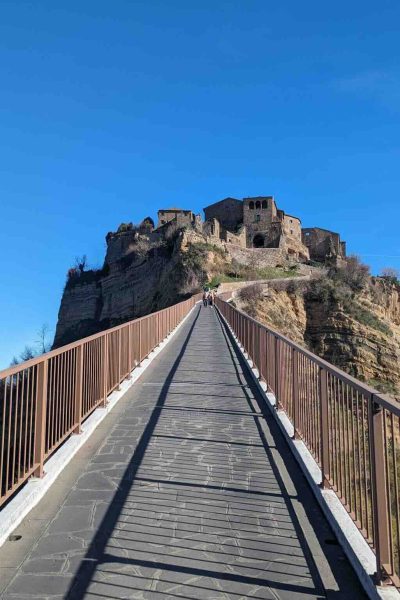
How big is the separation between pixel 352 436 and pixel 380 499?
2.52 feet

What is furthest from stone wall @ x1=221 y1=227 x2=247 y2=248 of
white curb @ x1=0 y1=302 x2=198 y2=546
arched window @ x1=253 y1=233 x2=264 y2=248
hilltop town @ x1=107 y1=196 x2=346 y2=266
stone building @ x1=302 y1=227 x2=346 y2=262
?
white curb @ x1=0 y1=302 x2=198 y2=546

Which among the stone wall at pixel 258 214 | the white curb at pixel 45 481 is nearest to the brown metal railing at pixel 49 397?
the white curb at pixel 45 481

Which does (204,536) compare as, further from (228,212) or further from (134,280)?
(228,212)

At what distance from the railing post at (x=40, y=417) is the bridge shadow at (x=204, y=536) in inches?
33.6

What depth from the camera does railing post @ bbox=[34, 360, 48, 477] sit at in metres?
A: 4.70

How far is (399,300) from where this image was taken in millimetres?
65188

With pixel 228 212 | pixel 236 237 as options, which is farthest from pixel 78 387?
pixel 228 212

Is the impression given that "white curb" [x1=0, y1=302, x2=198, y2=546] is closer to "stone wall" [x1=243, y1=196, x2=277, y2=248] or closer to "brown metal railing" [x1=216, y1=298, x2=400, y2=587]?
"brown metal railing" [x1=216, y1=298, x2=400, y2=587]

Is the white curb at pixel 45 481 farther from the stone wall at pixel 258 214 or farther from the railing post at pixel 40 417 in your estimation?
the stone wall at pixel 258 214

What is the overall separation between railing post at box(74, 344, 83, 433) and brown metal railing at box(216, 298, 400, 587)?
282 cm

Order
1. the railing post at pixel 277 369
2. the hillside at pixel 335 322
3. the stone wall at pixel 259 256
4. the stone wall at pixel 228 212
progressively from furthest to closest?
the stone wall at pixel 228 212 → the stone wall at pixel 259 256 → the hillside at pixel 335 322 → the railing post at pixel 277 369

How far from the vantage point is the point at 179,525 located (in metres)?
3.97

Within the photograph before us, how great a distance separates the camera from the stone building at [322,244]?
82812 mm

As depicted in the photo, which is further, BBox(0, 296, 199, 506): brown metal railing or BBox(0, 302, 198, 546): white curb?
BBox(0, 296, 199, 506): brown metal railing
